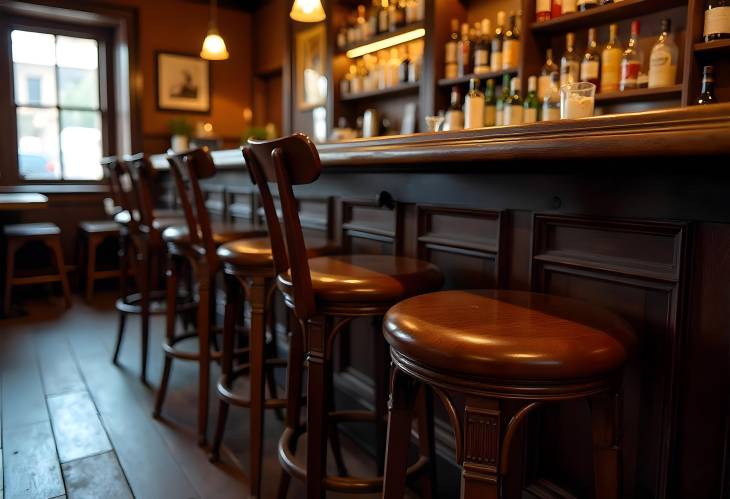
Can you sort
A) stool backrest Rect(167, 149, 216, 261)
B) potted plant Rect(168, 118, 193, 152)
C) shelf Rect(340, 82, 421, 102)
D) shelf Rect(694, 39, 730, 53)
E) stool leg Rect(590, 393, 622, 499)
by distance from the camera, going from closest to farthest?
1. stool leg Rect(590, 393, 622, 499)
2. stool backrest Rect(167, 149, 216, 261)
3. shelf Rect(694, 39, 730, 53)
4. shelf Rect(340, 82, 421, 102)
5. potted plant Rect(168, 118, 193, 152)

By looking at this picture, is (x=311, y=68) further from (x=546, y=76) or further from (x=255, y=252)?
(x=255, y=252)

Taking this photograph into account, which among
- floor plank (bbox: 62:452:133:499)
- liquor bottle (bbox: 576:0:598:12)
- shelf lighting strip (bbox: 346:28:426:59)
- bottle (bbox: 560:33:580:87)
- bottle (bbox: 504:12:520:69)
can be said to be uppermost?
shelf lighting strip (bbox: 346:28:426:59)

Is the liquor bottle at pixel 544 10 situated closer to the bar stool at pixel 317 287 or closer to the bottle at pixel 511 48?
the bottle at pixel 511 48

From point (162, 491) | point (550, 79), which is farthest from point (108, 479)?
point (550, 79)

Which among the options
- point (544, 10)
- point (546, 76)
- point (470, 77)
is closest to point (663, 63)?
point (546, 76)

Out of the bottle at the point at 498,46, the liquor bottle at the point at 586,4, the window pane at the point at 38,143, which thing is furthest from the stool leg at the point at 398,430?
the window pane at the point at 38,143

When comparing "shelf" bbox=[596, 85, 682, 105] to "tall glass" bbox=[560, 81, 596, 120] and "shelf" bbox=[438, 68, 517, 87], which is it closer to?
"shelf" bbox=[438, 68, 517, 87]

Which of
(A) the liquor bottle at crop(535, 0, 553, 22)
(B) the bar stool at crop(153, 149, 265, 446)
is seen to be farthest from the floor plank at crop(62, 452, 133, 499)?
(A) the liquor bottle at crop(535, 0, 553, 22)

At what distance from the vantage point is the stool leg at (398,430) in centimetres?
94

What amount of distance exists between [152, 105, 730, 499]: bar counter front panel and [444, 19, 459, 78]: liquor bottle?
7.14 feet

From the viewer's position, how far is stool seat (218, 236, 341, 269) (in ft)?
5.08

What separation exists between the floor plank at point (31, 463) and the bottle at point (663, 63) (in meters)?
2.74

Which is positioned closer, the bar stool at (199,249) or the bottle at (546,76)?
the bar stool at (199,249)

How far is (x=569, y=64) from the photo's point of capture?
2787 millimetres
